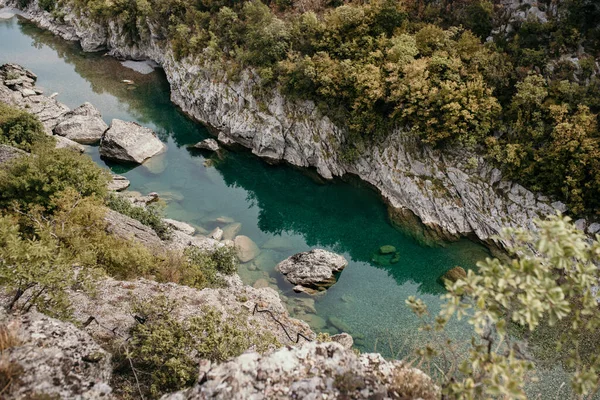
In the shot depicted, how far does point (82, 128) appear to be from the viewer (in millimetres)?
35000

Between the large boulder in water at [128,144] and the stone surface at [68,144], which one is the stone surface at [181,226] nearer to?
the large boulder in water at [128,144]

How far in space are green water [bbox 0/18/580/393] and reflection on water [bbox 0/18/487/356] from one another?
75 mm

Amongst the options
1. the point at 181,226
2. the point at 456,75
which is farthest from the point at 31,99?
the point at 456,75

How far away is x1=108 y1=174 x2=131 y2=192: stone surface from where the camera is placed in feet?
95.7

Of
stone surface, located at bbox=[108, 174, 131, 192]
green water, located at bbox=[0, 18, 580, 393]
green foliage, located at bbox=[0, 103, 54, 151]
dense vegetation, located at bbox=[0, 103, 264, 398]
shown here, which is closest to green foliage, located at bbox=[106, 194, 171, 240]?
dense vegetation, located at bbox=[0, 103, 264, 398]

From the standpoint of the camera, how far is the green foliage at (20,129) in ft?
88.7

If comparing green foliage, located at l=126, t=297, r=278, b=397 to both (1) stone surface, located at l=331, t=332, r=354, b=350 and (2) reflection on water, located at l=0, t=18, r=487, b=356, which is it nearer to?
(1) stone surface, located at l=331, t=332, r=354, b=350

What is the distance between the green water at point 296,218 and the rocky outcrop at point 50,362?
14.1m

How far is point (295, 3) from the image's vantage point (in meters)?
37.8

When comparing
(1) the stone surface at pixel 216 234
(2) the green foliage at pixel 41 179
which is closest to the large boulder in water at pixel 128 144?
Answer: (1) the stone surface at pixel 216 234

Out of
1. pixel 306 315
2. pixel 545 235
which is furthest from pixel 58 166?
Answer: pixel 545 235

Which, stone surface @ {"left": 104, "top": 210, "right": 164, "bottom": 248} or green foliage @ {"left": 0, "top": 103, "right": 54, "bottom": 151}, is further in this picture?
green foliage @ {"left": 0, "top": 103, "right": 54, "bottom": 151}

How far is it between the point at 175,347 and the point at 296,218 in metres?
20.8

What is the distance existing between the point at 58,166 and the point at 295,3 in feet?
94.0
